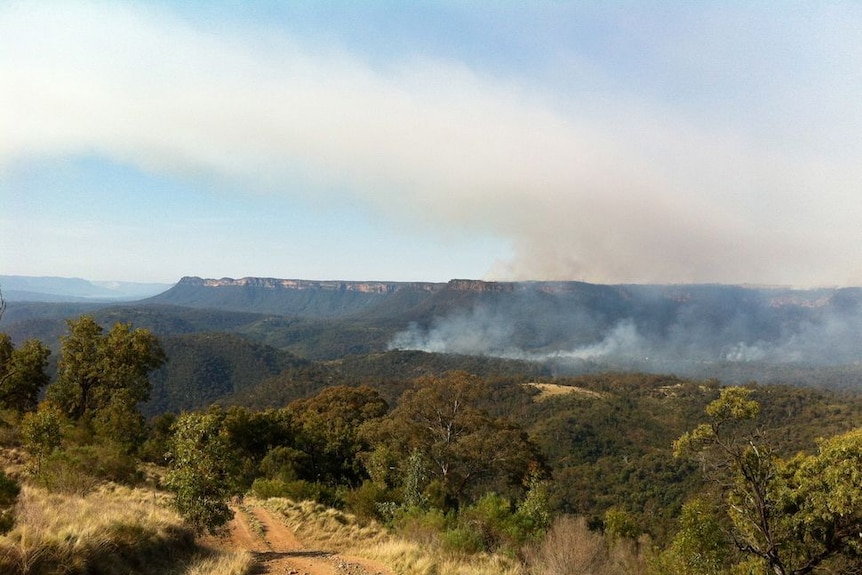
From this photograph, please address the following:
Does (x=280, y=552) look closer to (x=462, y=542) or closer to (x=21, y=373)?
(x=462, y=542)

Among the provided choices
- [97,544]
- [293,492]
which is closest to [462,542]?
[97,544]

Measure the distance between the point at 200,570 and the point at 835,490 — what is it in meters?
16.5

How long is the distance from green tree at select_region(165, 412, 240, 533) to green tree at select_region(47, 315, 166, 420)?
2130 cm

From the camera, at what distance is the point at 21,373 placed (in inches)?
1302

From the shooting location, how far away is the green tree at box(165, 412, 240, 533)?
1405 centimetres

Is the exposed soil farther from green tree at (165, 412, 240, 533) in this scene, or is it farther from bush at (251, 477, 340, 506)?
bush at (251, 477, 340, 506)

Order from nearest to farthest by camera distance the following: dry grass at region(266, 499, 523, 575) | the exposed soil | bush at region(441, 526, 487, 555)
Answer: the exposed soil, dry grass at region(266, 499, 523, 575), bush at region(441, 526, 487, 555)

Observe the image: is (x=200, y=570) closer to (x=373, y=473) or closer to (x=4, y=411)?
(x=373, y=473)

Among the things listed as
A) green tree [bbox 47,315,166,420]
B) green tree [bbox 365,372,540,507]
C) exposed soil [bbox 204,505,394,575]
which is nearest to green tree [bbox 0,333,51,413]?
green tree [bbox 47,315,166,420]

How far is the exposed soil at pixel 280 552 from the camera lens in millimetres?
12789

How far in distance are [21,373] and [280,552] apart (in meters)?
30.3

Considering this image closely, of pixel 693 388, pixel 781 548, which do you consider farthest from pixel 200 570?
pixel 693 388

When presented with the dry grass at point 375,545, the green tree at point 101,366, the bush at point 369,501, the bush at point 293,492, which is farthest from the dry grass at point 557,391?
the dry grass at point 375,545

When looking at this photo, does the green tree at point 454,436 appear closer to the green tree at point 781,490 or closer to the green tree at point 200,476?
the green tree at point 200,476
